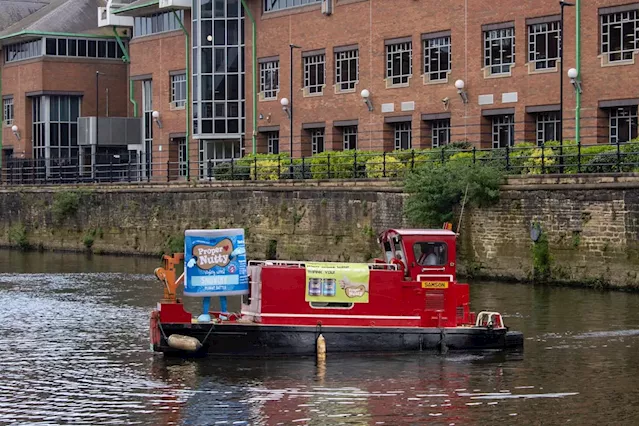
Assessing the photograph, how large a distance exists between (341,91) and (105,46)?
25.2 meters

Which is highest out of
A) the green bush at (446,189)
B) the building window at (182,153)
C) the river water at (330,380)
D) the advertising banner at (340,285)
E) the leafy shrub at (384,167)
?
the building window at (182,153)

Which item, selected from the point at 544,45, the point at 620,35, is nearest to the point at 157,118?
the point at 544,45

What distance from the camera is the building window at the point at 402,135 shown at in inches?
2251

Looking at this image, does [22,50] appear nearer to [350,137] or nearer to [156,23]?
[156,23]

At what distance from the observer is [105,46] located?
80812 mm

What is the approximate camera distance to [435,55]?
55250 mm

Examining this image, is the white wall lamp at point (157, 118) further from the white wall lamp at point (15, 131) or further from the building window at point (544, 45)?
the building window at point (544, 45)

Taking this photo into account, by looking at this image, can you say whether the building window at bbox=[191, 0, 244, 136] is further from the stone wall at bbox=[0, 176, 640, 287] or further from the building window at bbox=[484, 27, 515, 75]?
the building window at bbox=[484, 27, 515, 75]

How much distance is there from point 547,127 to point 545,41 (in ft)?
10.2

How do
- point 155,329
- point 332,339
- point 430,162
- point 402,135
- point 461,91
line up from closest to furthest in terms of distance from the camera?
point 155,329 < point 332,339 < point 430,162 < point 461,91 < point 402,135

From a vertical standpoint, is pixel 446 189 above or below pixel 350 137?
below

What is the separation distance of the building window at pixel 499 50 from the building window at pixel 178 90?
65.2 feet

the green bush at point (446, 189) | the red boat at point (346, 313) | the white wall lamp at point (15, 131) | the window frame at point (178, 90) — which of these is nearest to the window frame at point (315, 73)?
the window frame at point (178, 90)

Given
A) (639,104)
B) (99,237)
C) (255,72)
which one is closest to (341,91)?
(255,72)
